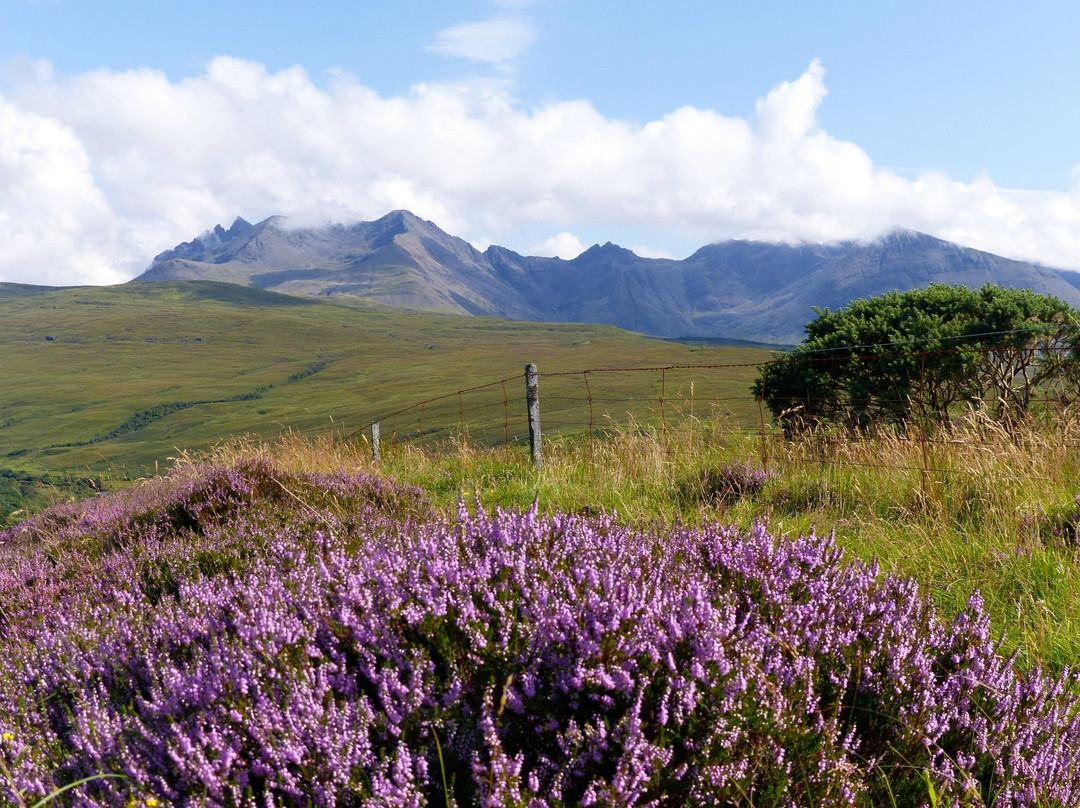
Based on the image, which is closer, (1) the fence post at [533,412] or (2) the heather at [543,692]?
(2) the heather at [543,692]

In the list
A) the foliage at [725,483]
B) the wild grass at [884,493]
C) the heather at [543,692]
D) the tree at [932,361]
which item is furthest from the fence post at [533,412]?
the heather at [543,692]

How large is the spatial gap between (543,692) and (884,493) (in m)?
4.70

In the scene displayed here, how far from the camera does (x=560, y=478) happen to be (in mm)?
7344

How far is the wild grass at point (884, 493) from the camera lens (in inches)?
154

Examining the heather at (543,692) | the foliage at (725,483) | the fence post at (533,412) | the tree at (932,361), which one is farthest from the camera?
the tree at (932,361)

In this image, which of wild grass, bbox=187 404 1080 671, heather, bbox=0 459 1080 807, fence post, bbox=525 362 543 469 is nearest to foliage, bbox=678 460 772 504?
wild grass, bbox=187 404 1080 671

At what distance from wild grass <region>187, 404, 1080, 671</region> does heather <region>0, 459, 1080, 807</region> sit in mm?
834

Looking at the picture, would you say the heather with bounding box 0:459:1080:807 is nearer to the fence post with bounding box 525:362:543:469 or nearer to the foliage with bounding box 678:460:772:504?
the foliage with bounding box 678:460:772:504

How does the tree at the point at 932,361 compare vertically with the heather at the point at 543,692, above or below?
above

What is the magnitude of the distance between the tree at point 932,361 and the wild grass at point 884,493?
44.9 inches

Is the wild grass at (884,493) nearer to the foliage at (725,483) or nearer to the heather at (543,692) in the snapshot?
the foliage at (725,483)

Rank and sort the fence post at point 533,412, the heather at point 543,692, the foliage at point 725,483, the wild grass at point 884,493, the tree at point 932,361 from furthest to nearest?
the tree at point 932,361
the fence post at point 533,412
the foliage at point 725,483
the wild grass at point 884,493
the heather at point 543,692

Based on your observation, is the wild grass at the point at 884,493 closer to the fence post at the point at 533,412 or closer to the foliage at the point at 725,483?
the foliage at the point at 725,483

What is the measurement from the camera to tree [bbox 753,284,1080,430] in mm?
10258
